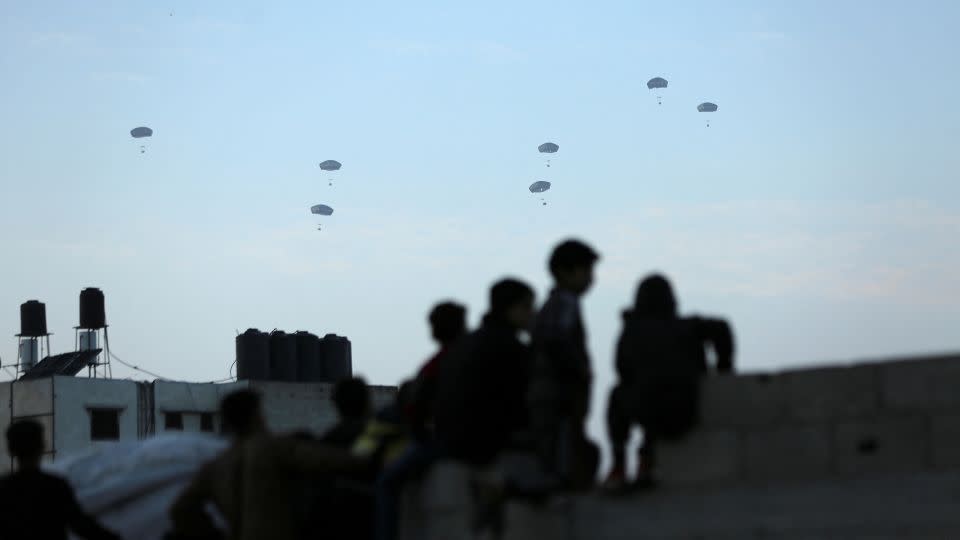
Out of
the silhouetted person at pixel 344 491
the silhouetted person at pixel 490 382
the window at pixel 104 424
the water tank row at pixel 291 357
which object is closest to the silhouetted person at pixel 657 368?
the silhouetted person at pixel 490 382

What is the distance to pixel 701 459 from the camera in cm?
927

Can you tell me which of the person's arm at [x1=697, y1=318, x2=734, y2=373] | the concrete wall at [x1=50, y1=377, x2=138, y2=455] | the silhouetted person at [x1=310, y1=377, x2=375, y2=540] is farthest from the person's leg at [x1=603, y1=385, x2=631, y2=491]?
the concrete wall at [x1=50, y1=377, x2=138, y2=455]

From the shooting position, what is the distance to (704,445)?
928 cm

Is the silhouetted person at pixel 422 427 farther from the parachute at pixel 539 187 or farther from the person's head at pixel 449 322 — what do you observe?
the parachute at pixel 539 187

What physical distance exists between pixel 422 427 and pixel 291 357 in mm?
63623

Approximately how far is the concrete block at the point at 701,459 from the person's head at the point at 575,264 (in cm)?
103

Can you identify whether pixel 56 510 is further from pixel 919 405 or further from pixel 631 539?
pixel 919 405

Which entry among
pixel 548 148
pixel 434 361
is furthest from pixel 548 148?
pixel 434 361

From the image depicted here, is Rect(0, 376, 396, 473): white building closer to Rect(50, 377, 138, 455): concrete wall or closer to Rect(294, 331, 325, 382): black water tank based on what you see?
Rect(50, 377, 138, 455): concrete wall

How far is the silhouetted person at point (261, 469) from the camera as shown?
8906 millimetres

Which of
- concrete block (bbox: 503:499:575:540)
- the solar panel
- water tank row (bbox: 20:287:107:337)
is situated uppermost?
water tank row (bbox: 20:287:107:337)

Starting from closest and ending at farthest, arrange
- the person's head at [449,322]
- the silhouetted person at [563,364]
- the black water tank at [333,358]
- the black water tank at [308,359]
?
the silhouetted person at [563,364], the person's head at [449,322], the black water tank at [308,359], the black water tank at [333,358]

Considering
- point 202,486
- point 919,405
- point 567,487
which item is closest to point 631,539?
point 567,487

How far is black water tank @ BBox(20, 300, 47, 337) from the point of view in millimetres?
70938
